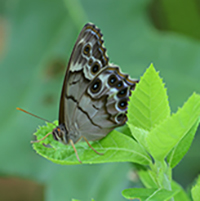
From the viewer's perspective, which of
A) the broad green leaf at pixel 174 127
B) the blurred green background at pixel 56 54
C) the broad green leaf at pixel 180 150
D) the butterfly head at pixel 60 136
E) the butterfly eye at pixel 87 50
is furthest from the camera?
the blurred green background at pixel 56 54

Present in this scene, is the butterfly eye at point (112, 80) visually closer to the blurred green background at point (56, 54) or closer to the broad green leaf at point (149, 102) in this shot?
the broad green leaf at point (149, 102)

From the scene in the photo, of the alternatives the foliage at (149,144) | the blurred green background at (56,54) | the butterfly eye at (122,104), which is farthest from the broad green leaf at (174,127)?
the blurred green background at (56,54)

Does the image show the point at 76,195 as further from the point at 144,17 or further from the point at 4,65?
the point at 144,17

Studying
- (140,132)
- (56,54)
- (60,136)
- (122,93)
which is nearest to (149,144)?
(140,132)

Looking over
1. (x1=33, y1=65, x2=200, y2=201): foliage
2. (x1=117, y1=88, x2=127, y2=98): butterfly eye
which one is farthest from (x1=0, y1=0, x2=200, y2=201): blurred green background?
(x1=33, y1=65, x2=200, y2=201): foliage

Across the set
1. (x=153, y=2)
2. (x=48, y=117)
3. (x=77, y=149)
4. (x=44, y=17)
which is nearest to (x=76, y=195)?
(x=48, y=117)

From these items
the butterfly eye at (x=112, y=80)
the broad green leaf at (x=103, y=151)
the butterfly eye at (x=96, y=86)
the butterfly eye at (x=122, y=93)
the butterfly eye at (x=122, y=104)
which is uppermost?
the butterfly eye at (x=112, y=80)

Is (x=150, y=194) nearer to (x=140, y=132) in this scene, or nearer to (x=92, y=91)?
(x=140, y=132)
